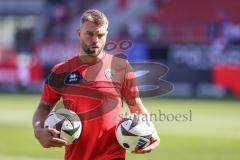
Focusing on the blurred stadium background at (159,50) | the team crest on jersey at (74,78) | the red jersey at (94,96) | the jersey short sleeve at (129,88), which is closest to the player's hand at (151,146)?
the red jersey at (94,96)

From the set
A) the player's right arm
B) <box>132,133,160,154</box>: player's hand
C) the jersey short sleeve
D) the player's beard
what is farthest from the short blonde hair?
<box>132,133,160,154</box>: player's hand

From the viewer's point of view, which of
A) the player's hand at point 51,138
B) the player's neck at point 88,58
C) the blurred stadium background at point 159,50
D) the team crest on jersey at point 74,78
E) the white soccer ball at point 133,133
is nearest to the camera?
the player's hand at point 51,138

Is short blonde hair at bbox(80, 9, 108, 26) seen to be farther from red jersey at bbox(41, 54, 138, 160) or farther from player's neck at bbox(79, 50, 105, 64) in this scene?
red jersey at bbox(41, 54, 138, 160)

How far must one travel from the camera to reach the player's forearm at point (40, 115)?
6.27 meters

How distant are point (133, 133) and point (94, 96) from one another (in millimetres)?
499

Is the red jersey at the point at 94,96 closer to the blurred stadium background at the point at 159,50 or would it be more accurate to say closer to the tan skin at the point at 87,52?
the tan skin at the point at 87,52

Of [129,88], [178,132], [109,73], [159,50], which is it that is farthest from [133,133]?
[159,50]

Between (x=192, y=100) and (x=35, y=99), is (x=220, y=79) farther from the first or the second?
(x=35, y=99)

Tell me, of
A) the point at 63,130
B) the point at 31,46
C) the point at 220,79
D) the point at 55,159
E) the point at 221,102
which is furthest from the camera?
the point at 31,46

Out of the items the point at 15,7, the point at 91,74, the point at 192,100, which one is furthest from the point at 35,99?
the point at 91,74

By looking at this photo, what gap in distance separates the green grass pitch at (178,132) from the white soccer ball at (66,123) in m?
6.63

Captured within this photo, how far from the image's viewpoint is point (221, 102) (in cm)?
2564

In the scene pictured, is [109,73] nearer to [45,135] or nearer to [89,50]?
[89,50]

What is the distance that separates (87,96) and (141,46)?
24.8 m
